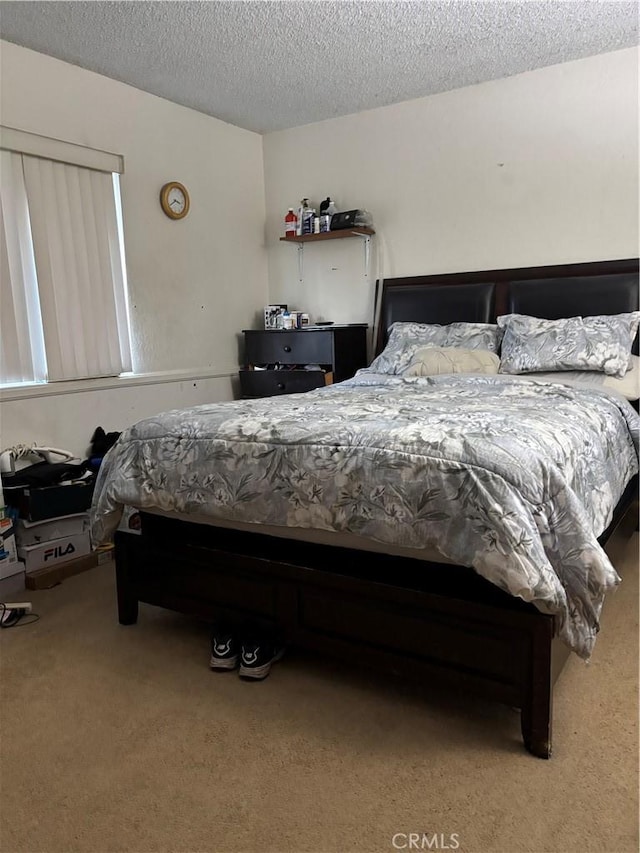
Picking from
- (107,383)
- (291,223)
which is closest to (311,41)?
(291,223)

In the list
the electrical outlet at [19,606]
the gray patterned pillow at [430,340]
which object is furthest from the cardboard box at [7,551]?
the gray patterned pillow at [430,340]

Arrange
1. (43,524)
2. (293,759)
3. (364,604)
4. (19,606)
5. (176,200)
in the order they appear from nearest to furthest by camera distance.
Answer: (293,759), (364,604), (19,606), (43,524), (176,200)

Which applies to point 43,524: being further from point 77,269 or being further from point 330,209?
point 330,209

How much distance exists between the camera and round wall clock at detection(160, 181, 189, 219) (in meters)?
3.85

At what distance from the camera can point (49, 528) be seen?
2896 millimetres

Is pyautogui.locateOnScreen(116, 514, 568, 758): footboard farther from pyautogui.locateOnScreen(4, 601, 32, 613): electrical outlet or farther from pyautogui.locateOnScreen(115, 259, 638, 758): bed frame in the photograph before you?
pyautogui.locateOnScreen(4, 601, 32, 613): electrical outlet

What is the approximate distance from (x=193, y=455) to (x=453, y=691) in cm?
104

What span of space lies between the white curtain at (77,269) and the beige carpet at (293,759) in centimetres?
166

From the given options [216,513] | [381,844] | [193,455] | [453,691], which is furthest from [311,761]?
[193,455]

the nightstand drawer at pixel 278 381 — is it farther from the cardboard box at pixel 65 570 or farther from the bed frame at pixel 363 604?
the bed frame at pixel 363 604

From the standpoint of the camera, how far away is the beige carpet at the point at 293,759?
4.72ft

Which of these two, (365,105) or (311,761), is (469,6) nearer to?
(365,105)

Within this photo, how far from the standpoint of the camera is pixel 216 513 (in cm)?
Result: 206

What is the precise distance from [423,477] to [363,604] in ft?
1.43
